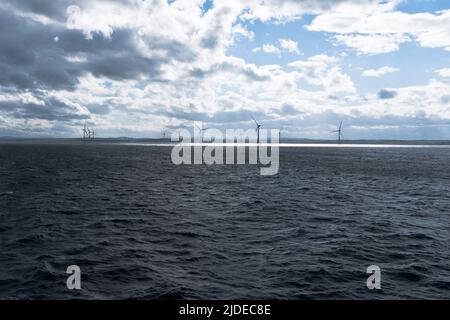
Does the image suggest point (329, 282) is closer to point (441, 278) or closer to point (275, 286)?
point (275, 286)

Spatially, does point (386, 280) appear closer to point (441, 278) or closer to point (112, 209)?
point (441, 278)

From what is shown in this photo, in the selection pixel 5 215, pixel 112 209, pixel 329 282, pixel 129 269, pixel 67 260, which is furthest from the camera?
pixel 112 209

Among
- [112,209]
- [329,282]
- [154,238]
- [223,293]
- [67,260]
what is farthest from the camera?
[112,209]

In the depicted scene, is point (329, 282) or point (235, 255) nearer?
point (329, 282)

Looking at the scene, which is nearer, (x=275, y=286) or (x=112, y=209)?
(x=275, y=286)

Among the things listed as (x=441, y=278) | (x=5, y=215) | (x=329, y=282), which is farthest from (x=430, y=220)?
(x=5, y=215)
